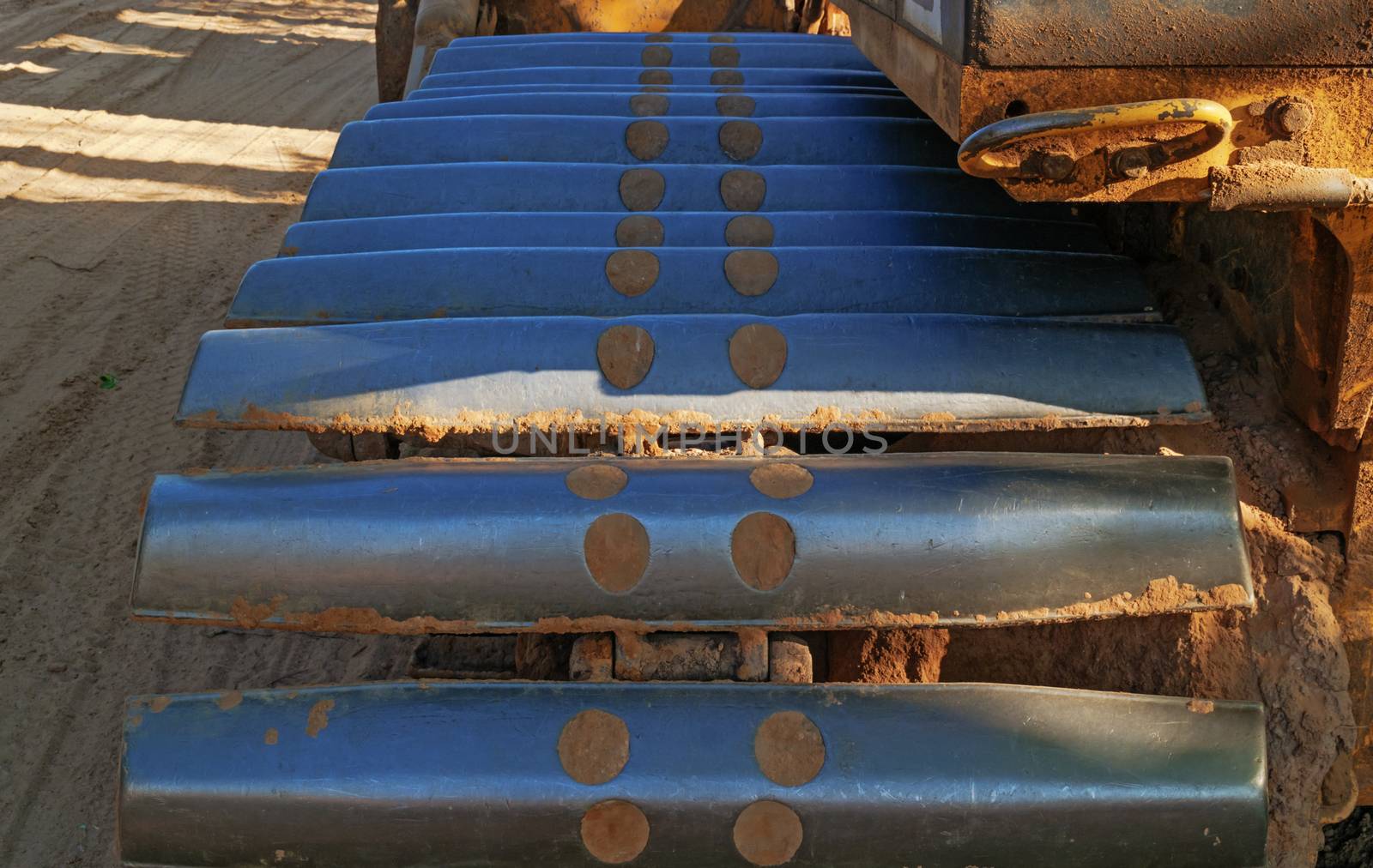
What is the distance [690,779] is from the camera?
1.68m

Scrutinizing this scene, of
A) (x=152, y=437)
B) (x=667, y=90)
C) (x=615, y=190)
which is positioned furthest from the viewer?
(x=152, y=437)

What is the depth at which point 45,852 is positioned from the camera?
2762 millimetres

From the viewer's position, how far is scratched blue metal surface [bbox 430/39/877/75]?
3543 millimetres

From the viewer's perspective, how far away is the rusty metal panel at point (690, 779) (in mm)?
1680

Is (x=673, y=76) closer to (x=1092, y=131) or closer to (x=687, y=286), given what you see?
(x=687, y=286)

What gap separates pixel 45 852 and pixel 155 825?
4.43 ft

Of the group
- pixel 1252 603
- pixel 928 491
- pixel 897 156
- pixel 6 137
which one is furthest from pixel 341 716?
pixel 6 137

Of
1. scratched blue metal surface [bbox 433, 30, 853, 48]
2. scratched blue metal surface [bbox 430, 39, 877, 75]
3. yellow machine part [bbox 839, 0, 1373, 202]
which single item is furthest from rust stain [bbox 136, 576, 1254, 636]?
scratched blue metal surface [bbox 433, 30, 853, 48]

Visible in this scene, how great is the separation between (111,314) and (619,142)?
3416 mm

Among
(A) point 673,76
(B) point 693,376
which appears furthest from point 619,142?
(B) point 693,376

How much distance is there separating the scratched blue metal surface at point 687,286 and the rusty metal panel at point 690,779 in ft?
2.83

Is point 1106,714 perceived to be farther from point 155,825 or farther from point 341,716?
point 155,825

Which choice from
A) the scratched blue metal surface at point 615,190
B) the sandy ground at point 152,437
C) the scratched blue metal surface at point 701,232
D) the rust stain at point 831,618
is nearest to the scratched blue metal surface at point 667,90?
the scratched blue metal surface at point 615,190

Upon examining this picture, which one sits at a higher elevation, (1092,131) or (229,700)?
(1092,131)
